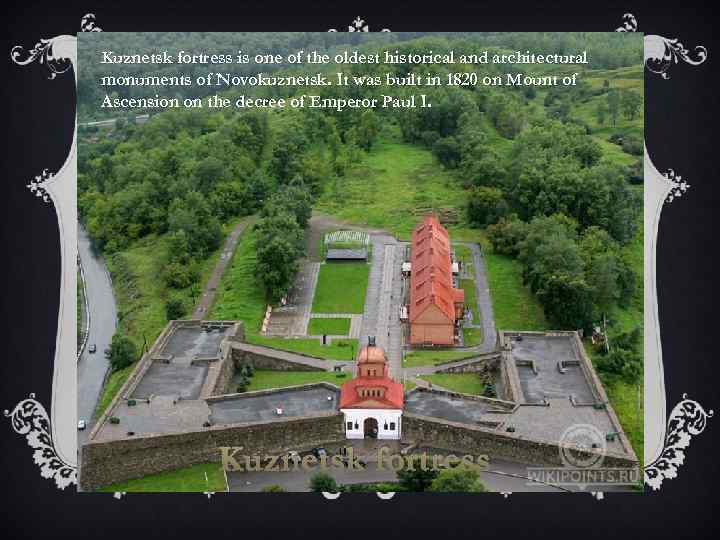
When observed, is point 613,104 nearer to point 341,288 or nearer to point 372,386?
point 341,288

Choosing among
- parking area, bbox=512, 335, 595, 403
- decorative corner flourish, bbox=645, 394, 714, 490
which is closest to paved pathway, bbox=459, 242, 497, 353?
parking area, bbox=512, 335, 595, 403

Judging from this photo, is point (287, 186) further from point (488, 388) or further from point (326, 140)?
point (488, 388)

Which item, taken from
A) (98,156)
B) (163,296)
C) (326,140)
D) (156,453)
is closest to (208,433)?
(156,453)

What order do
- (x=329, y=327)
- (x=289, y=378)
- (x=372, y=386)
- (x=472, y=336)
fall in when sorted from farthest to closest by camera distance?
(x=329, y=327), (x=472, y=336), (x=289, y=378), (x=372, y=386)

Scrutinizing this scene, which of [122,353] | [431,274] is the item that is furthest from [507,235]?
[122,353]

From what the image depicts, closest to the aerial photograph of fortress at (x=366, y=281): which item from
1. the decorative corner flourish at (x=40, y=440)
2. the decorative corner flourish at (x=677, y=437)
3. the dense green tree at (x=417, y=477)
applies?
the dense green tree at (x=417, y=477)
